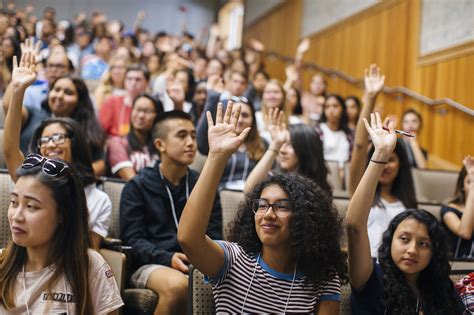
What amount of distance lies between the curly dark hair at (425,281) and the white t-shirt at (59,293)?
0.86 m

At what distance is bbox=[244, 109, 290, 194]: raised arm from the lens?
2.64 meters

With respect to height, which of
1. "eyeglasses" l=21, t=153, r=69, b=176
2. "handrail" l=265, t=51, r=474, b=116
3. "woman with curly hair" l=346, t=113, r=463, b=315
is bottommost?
"woman with curly hair" l=346, t=113, r=463, b=315

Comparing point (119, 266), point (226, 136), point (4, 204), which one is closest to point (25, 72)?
point (4, 204)

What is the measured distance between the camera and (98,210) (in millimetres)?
2504

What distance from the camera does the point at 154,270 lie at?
235 centimetres

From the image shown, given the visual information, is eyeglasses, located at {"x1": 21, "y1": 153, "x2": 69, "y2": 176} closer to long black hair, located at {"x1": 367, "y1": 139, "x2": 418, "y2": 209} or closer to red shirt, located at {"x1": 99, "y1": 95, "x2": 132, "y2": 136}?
long black hair, located at {"x1": 367, "y1": 139, "x2": 418, "y2": 209}

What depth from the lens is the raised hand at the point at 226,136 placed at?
1667 mm

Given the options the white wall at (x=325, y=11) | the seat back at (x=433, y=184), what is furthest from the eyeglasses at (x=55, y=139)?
the white wall at (x=325, y=11)

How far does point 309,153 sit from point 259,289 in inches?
51.1

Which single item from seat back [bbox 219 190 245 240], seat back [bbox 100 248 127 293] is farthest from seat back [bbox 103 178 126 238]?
seat back [bbox 100 248 127 293]

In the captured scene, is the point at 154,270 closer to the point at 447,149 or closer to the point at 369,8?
the point at 447,149

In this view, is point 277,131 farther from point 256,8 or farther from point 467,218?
point 256,8

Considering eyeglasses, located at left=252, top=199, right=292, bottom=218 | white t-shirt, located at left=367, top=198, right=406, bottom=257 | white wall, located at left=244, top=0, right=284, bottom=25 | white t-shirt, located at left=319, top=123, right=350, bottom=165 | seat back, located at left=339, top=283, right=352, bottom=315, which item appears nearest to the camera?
eyeglasses, located at left=252, top=199, right=292, bottom=218

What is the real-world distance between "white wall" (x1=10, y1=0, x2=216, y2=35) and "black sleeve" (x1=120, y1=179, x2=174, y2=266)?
10.3m
